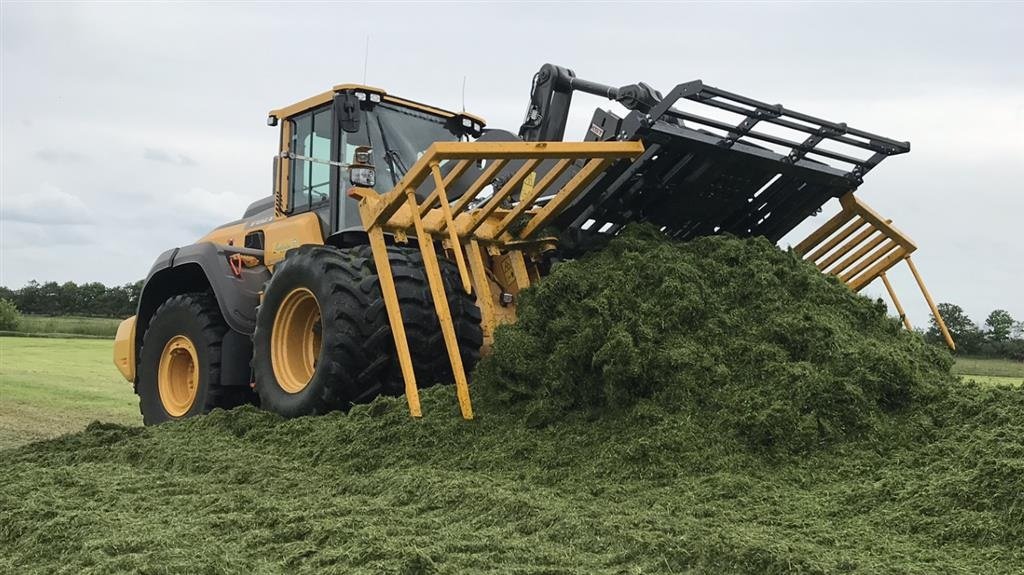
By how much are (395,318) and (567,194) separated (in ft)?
3.86

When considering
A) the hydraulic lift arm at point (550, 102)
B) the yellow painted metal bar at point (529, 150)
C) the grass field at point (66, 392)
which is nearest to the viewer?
the yellow painted metal bar at point (529, 150)

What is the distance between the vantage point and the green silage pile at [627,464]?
10.5 ft

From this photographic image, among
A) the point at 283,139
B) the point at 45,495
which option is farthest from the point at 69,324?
the point at 45,495

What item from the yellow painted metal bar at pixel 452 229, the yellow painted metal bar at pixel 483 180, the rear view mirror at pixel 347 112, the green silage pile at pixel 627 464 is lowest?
the green silage pile at pixel 627 464

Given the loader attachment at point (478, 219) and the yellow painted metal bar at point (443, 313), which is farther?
the loader attachment at point (478, 219)

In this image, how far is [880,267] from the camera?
6.61 metres

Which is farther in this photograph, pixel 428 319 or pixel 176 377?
pixel 176 377

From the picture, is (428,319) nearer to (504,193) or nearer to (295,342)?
(504,193)

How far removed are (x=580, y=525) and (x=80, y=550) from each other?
187 centimetres

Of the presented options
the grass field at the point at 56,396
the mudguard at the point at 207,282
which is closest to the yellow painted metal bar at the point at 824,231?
the mudguard at the point at 207,282

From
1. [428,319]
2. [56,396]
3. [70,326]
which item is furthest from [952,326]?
[70,326]

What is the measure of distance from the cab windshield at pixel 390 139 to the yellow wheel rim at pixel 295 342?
1.00m

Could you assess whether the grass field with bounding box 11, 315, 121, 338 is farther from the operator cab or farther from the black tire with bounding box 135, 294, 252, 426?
the operator cab

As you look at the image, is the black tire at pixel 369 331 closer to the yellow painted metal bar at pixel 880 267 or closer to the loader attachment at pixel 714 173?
the loader attachment at pixel 714 173
